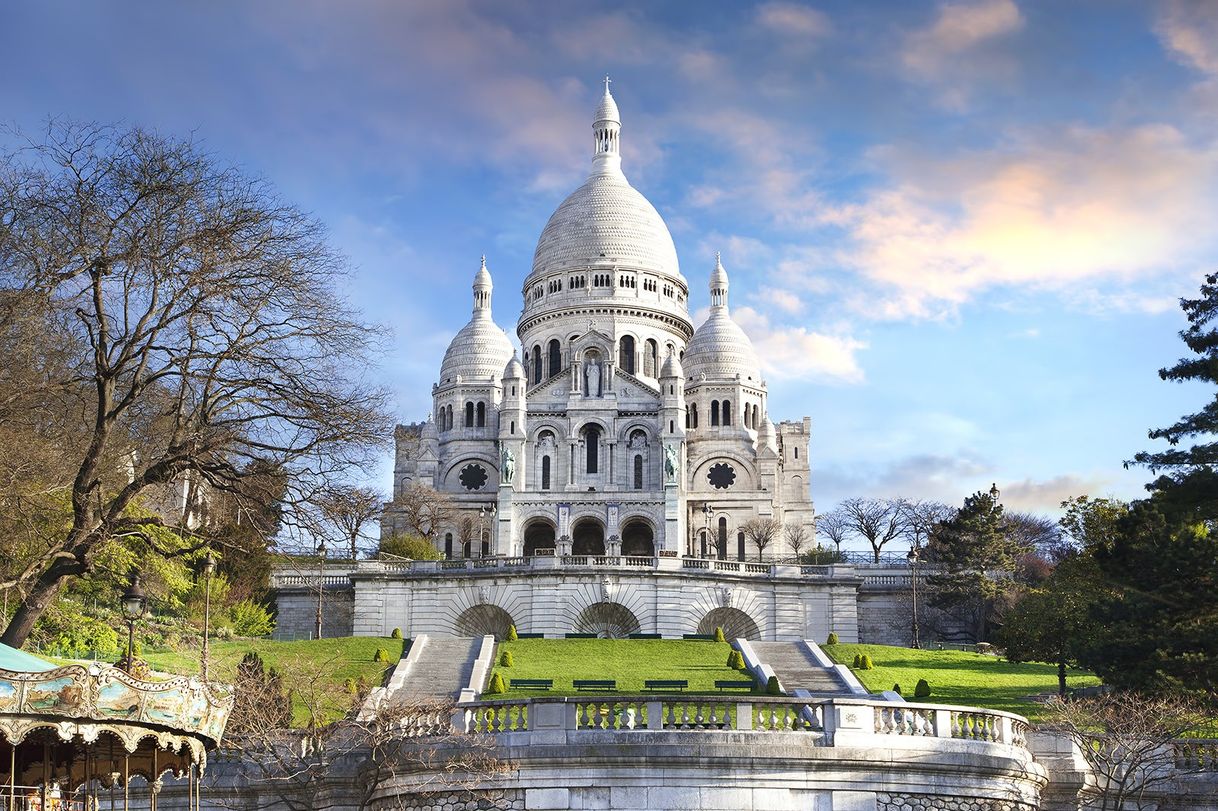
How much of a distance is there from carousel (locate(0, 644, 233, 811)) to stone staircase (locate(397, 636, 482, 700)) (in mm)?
21135

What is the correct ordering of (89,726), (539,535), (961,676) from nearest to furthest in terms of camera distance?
1. (89,726)
2. (961,676)
3. (539,535)

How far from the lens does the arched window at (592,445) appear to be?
3831 inches

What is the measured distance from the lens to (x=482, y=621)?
2714 inches

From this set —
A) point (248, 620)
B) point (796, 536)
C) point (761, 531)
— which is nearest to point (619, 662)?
point (248, 620)

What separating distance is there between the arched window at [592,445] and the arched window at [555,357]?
965cm

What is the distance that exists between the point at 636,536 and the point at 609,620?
85.8 feet

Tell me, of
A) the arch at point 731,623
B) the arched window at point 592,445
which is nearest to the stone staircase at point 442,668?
the arch at point 731,623

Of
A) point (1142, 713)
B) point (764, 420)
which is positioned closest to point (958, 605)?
point (764, 420)

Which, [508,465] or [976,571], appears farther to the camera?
[508,465]

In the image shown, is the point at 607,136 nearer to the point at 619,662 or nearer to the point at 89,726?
the point at 619,662

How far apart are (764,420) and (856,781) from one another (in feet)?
258

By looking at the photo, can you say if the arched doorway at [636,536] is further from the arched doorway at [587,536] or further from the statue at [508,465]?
the statue at [508,465]

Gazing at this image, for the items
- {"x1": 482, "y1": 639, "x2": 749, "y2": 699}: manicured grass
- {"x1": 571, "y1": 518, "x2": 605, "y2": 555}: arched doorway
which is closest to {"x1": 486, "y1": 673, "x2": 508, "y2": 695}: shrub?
{"x1": 482, "y1": 639, "x2": 749, "y2": 699}: manicured grass

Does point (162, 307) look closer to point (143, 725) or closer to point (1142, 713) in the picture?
point (143, 725)
